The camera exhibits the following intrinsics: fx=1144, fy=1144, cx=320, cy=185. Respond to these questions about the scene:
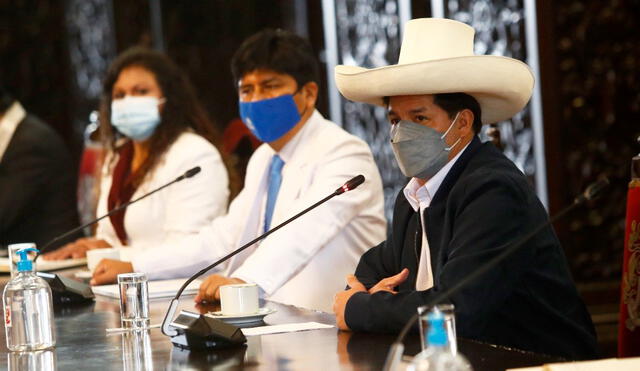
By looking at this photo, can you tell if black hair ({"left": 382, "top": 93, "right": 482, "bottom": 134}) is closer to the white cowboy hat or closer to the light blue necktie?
the white cowboy hat

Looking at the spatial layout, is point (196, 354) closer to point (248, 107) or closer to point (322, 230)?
point (322, 230)

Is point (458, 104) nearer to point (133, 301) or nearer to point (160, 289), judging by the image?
point (133, 301)

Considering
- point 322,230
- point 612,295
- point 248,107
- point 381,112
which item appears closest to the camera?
point 322,230

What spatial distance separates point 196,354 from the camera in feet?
7.23

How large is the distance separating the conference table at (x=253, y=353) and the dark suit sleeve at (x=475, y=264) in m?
0.05

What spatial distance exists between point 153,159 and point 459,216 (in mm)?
2330

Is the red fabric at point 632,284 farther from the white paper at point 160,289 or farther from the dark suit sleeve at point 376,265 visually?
the white paper at point 160,289

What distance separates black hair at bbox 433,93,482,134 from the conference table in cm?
56

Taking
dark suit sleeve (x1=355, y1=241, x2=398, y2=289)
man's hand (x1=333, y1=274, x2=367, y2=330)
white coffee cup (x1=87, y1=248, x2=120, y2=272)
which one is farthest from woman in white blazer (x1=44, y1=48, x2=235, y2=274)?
man's hand (x1=333, y1=274, x2=367, y2=330)

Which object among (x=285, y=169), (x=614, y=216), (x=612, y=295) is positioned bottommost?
(x=612, y=295)

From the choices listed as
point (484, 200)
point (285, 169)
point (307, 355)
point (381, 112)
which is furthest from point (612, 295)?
point (307, 355)

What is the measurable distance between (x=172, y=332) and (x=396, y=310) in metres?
0.46

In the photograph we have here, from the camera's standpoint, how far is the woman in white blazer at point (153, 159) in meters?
4.39

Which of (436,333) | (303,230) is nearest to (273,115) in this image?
(303,230)
